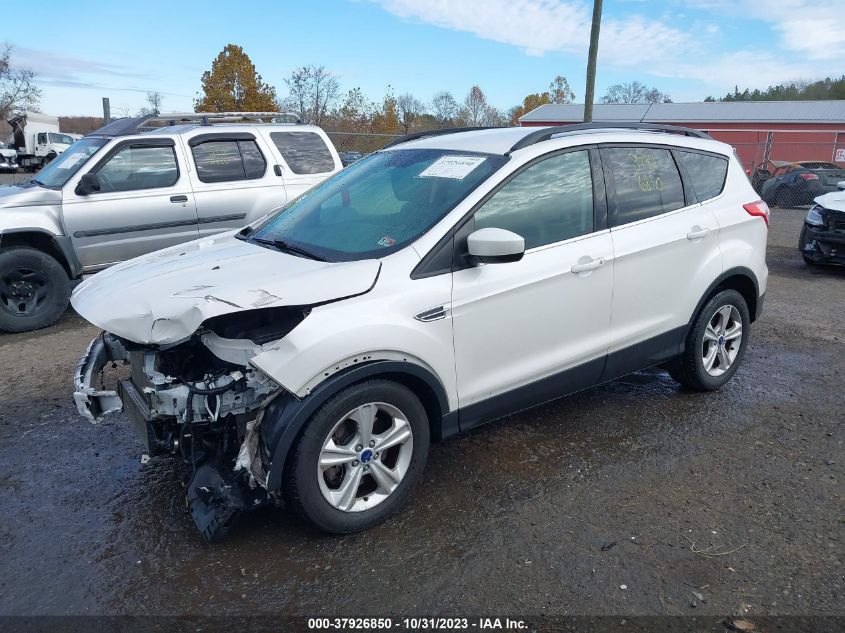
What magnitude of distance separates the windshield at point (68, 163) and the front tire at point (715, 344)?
6.03m

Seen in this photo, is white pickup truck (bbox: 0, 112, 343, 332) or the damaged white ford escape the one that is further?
white pickup truck (bbox: 0, 112, 343, 332)

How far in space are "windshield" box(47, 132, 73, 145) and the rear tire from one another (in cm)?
3347

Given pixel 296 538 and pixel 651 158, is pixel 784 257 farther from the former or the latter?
pixel 296 538

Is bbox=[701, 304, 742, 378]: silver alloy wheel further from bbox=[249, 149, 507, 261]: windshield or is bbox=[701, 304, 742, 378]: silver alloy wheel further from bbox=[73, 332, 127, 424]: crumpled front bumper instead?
bbox=[73, 332, 127, 424]: crumpled front bumper

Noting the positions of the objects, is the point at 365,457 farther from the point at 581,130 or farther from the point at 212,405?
the point at 581,130

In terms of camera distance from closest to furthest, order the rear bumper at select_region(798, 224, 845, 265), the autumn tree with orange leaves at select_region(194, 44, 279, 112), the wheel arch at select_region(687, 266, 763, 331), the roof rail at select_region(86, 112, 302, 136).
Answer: the wheel arch at select_region(687, 266, 763, 331) < the roof rail at select_region(86, 112, 302, 136) < the rear bumper at select_region(798, 224, 845, 265) < the autumn tree with orange leaves at select_region(194, 44, 279, 112)

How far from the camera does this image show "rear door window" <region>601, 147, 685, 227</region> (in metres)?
4.05

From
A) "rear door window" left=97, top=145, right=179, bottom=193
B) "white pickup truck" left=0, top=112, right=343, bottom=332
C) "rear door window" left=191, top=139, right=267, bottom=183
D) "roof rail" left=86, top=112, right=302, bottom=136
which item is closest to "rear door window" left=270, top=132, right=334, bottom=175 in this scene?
"white pickup truck" left=0, top=112, right=343, bottom=332

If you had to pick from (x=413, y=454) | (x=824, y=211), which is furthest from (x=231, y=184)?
(x=824, y=211)

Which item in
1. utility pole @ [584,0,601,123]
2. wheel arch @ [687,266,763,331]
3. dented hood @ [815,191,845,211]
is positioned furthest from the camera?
utility pole @ [584,0,601,123]

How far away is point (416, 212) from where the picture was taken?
11.6 ft

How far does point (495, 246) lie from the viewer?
3166mm

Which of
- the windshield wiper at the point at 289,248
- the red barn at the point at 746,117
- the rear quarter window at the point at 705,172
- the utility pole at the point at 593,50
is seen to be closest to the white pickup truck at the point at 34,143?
the red barn at the point at 746,117

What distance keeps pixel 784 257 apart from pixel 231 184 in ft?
28.1
